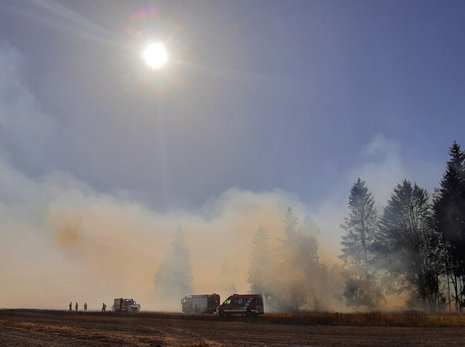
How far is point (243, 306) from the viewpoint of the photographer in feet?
167

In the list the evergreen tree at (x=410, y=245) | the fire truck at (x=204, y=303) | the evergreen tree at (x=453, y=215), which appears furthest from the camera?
the fire truck at (x=204, y=303)

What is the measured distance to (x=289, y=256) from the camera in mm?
72312

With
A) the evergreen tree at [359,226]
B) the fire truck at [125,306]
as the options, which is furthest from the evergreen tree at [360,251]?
the fire truck at [125,306]

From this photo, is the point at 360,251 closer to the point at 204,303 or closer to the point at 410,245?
the point at 410,245

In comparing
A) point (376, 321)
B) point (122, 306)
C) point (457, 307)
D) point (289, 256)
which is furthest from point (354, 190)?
point (122, 306)

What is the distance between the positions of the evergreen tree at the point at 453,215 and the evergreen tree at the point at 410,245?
2.10 meters

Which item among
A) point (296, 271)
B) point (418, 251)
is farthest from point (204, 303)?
point (418, 251)

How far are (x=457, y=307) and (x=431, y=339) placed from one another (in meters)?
38.9

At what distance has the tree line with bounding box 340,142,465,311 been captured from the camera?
5206 centimetres

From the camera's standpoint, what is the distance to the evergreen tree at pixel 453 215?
165 feet

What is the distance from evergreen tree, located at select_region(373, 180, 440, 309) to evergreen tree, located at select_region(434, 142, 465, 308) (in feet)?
6.90

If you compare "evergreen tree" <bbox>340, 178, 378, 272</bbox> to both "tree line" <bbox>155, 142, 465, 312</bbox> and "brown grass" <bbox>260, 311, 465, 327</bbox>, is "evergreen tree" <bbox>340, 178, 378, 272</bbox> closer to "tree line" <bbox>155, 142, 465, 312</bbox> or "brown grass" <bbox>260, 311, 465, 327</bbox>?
"tree line" <bbox>155, 142, 465, 312</bbox>

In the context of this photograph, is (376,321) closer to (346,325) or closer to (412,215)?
(346,325)

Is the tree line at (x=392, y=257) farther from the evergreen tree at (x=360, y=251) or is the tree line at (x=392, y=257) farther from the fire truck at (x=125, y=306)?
the fire truck at (x=125, y=306)
